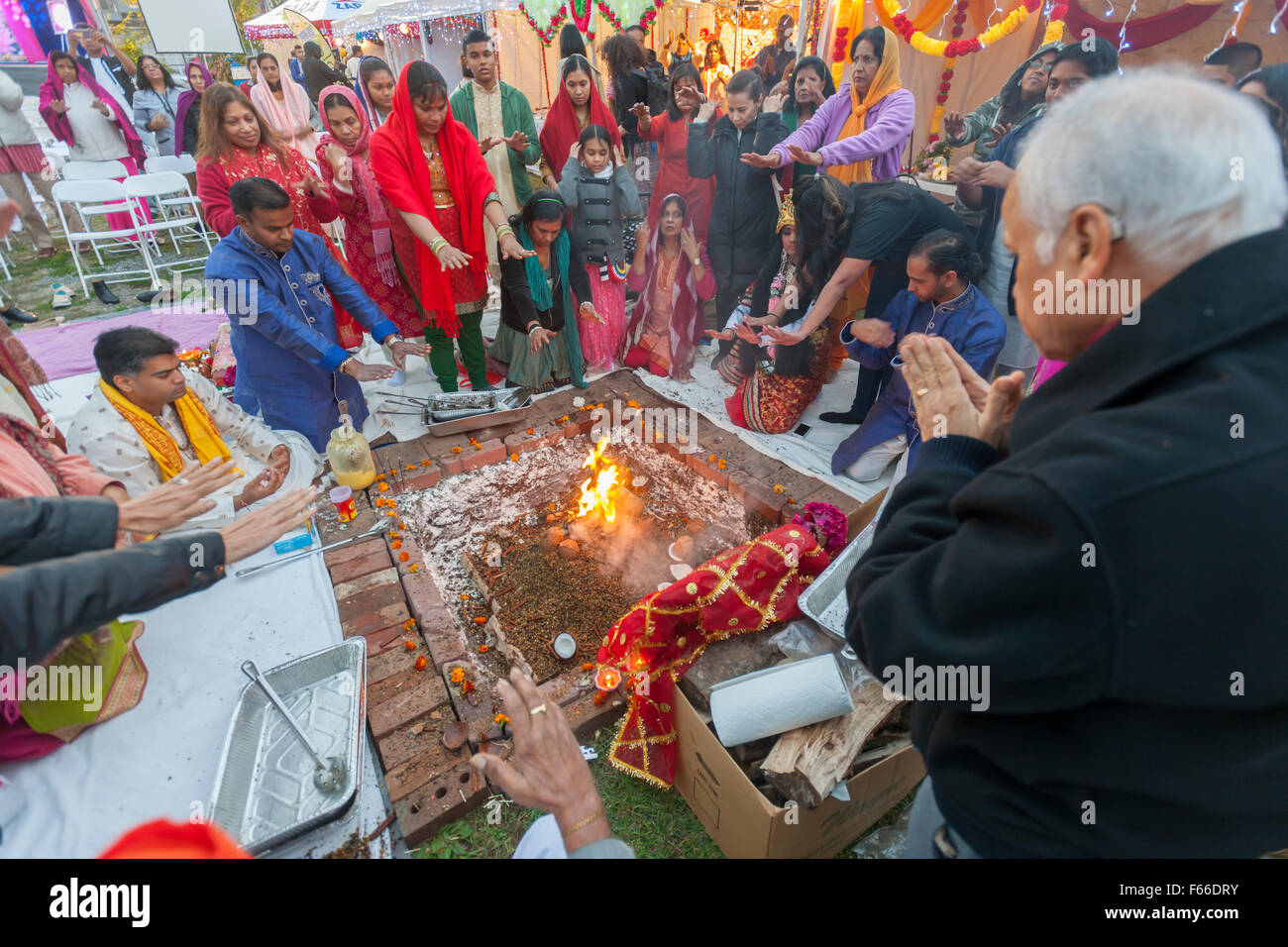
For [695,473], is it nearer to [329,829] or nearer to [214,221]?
[329,829]

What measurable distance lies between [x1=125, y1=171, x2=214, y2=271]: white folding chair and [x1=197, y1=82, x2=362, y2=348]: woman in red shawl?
365 cm

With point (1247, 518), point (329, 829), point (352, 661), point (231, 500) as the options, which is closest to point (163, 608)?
point (231, 500)

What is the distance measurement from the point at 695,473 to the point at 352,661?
2.46 meters

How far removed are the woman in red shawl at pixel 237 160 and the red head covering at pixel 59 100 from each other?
23.2 ft

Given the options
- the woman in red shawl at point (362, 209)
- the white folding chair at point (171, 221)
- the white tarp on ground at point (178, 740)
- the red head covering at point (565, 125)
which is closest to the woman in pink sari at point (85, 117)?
the white folding chair at point (171, 221)

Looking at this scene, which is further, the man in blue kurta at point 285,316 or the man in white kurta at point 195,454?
the man in blue kurta at point 285,316

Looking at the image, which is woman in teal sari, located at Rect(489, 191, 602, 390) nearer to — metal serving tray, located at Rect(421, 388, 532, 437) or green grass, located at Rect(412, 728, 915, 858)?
metal serving tray, located at Rect(421, 388, 532, 437)

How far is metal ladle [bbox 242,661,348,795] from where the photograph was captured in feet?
7.01

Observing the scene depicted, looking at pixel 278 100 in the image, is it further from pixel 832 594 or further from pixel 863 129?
pixel 832 594

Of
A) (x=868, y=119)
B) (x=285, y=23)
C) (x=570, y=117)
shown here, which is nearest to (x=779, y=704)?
(x=868, y=119)

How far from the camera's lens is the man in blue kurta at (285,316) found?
11.9ft

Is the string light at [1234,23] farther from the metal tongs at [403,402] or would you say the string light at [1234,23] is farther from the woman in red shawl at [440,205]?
the metal tongs at [403,402]

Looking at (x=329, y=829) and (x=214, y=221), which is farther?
(x=214, y=221)
